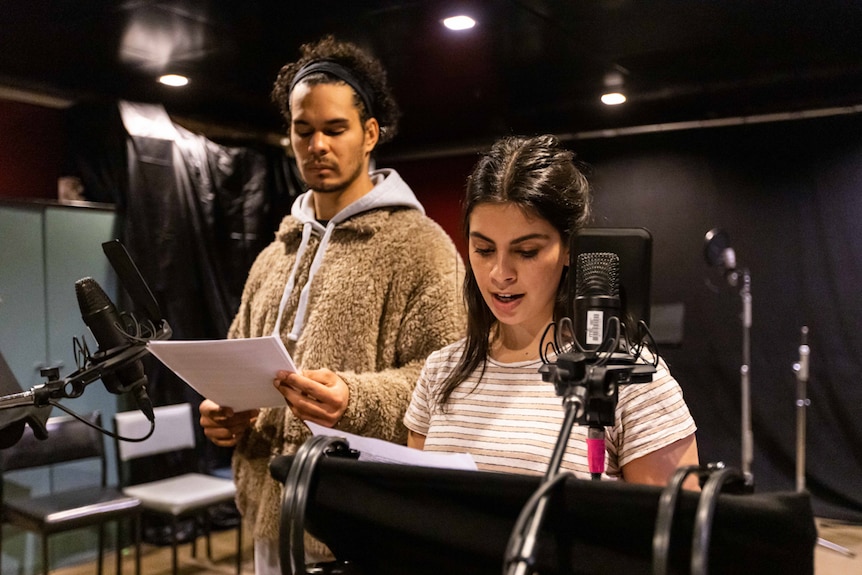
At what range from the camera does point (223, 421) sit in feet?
4.44

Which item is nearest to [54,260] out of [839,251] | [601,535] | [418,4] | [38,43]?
[38,43]

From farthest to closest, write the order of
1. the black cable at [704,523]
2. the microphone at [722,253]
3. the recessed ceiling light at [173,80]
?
the recessed ceiling light at [173,80]
the microphone at [722,253]
the black cable at [704,523]

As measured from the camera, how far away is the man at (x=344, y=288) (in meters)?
1.34

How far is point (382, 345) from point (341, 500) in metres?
0.83

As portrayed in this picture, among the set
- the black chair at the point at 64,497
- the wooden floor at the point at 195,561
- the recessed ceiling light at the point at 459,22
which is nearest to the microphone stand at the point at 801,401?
the wooden floor at the point at 195,561

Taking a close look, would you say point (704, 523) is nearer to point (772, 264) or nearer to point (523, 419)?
point (523, 419)

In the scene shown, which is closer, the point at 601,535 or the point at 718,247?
the point at 601,535

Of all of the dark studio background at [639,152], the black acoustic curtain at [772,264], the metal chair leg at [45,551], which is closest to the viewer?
the black acoustic curtain at [772,264]

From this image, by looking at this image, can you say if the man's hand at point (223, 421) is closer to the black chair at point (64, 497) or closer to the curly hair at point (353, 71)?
the curly hair at point (353, 71)

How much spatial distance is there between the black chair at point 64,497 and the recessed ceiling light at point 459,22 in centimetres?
195

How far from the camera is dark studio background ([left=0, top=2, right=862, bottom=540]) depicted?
8.20 feet

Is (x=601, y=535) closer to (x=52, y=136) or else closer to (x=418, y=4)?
(x=418, y=4)

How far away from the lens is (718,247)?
326cm

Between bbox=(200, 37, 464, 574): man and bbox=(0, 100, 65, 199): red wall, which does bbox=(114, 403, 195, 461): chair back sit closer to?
bbox=(0, 100, 65, 199): red wall
